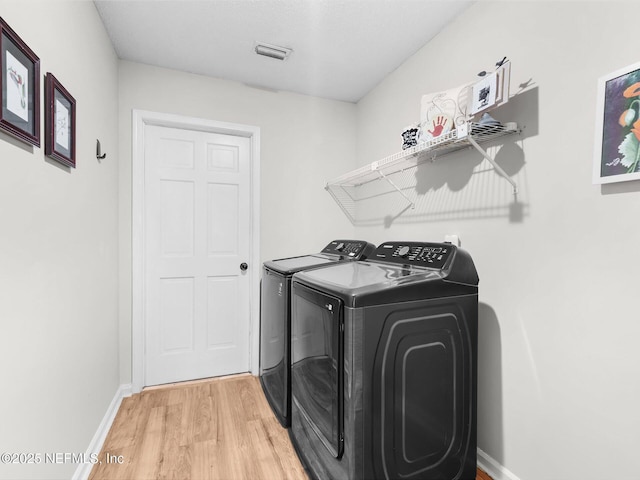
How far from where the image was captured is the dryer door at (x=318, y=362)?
130 centimetres

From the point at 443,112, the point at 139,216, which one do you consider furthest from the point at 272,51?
the point at 139,216

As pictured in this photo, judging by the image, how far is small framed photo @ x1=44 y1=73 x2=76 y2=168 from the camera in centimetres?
126

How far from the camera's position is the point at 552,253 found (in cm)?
139

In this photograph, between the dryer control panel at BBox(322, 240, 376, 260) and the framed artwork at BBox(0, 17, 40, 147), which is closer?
the framed artwork at BBox(0, 17, 40, 147)

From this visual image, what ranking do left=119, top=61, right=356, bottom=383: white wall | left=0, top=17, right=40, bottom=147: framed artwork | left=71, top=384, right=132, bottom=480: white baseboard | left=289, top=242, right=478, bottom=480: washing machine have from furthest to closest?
left=119, top=61, right=356, bottom=383: white wall → left=71, top=384, right=132, bottom=480: white baseboard → left=289, top=242, right=478, bottom=480: washing machine → left=0, top=17, right=40, bottom=147: framed artwork

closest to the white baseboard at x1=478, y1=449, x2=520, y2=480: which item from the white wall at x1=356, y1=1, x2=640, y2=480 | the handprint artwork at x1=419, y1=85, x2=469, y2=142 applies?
the white wall at x1=356, y1=1, x2=640, y2=480

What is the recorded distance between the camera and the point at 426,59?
7.16 feet

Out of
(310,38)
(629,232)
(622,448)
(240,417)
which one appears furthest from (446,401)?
(310,38)

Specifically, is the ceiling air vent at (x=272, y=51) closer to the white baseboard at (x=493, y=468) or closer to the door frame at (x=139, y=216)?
the door frame at (x=139, y=216)

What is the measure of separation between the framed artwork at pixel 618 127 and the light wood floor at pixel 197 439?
1544 mm

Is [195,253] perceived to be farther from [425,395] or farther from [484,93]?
[484,93]

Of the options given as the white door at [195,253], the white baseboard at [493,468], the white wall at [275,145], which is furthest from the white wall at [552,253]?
the white door at [195,253]

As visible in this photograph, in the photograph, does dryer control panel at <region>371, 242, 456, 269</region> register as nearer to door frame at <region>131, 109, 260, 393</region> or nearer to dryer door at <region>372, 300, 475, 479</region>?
dryer door at <region>372, 300, 475, 479</region>

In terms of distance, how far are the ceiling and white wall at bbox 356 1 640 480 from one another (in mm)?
360
